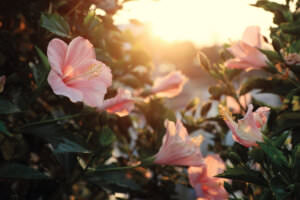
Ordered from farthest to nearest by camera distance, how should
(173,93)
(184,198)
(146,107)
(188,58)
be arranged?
(188,58)
(184,198)
(146,107)
(173,93)

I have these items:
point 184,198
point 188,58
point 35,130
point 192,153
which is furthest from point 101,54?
point 188,58

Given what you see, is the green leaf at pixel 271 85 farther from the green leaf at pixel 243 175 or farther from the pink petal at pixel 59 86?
the pink petal at pixel 59 86

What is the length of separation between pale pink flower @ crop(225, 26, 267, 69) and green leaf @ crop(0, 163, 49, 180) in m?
0.76

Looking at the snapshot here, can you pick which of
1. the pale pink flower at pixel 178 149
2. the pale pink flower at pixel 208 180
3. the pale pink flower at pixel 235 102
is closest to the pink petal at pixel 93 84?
the pale pink flower at pixel 178 149

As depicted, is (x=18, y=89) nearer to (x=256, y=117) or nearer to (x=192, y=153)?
(x=192, y=153)

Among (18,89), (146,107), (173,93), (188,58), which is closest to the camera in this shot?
(18,89)

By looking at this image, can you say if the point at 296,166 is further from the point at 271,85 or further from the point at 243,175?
the point at 271,85

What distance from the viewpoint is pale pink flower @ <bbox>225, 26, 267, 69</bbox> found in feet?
3.66

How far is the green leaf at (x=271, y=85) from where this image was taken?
1.07 m

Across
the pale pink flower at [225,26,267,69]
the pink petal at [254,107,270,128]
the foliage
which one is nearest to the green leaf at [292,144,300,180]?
the foliage

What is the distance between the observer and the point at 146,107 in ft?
5.80

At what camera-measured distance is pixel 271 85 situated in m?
1.11

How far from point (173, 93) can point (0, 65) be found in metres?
0.79

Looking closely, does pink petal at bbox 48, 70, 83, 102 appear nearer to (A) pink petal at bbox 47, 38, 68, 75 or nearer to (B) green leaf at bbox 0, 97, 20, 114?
(A) pink petal at bbox 47, 38, 68, 75
